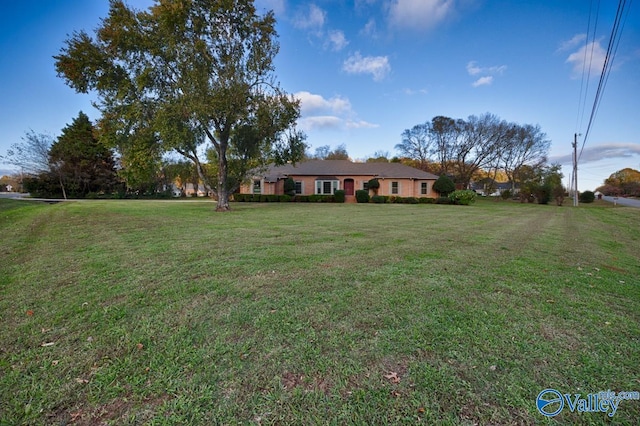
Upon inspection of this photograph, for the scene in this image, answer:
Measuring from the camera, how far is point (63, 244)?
5.79 metres

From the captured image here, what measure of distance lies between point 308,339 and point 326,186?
985 inches

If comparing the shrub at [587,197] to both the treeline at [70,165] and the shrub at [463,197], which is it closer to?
the shrub at [463,197]

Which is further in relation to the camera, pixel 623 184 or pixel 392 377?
pixel 623 184

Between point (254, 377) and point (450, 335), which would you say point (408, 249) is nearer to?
point (450, 335)

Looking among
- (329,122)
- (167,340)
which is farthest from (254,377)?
(329,122)

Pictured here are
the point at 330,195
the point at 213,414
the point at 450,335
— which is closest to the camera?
the point at 213,414

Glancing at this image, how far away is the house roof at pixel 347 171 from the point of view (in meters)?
26.8

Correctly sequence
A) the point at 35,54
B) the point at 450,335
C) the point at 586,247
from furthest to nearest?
the point at 35,54, the point at 586,247, the point at 450,335

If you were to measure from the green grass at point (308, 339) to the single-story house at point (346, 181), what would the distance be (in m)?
22.3

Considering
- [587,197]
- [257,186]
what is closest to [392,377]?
[257,186]

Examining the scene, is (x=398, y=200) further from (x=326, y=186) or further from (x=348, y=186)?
(x=326, y=186)

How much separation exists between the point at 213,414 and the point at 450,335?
76.2 inches

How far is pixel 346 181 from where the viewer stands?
27156mm

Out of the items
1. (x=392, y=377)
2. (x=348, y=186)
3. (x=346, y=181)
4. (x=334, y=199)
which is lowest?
(x=392, y=377)
